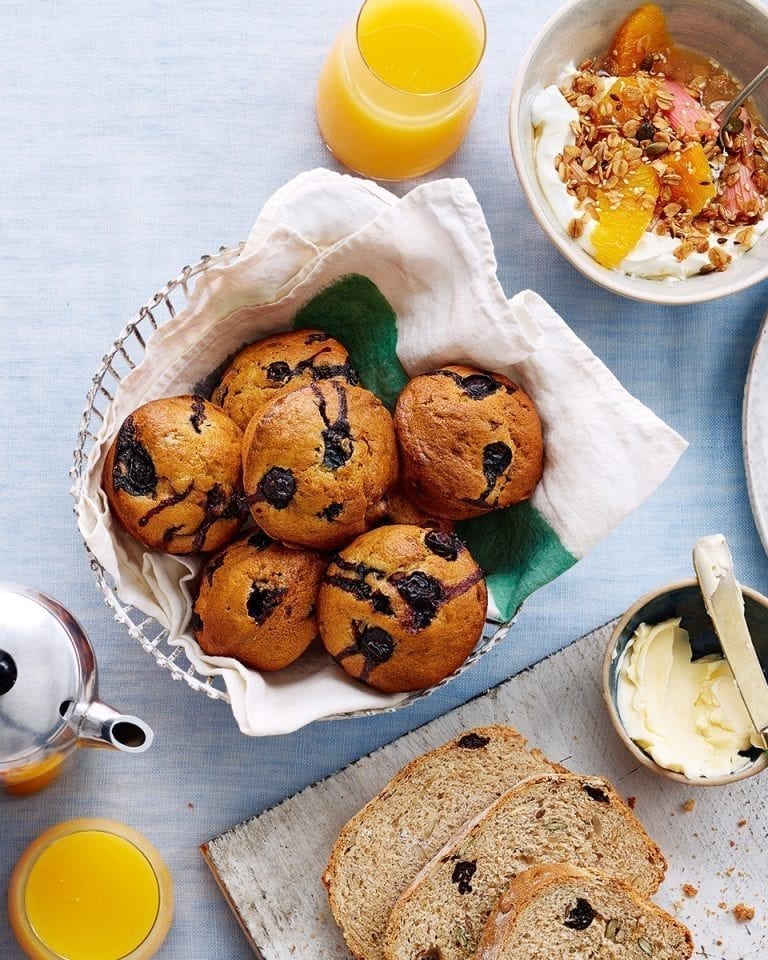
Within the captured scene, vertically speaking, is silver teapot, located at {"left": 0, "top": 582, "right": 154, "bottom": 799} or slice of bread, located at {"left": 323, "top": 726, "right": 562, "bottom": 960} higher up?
silver teapot, located at {"left": 0, "top": 582, "right": 154, "bottom": 799}

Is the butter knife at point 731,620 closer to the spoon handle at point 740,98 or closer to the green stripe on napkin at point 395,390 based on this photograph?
the green stripe on napkin at point 395,390

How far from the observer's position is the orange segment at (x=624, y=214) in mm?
1459

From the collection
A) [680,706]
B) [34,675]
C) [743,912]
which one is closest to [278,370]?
[34,675]

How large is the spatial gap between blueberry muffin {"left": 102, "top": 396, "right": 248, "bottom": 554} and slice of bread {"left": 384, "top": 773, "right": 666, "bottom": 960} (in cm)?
57

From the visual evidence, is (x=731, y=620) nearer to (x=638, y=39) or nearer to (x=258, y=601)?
(x=258, y=601)

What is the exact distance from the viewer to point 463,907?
4.82 feet

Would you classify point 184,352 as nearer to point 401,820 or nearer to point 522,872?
point 401,820

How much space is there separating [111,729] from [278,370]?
0.47m

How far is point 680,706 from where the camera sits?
4.95ft

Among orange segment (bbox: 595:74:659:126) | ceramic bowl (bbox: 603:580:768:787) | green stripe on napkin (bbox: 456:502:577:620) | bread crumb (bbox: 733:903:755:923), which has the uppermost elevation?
orange segment (bbox: 595:74:659:126)

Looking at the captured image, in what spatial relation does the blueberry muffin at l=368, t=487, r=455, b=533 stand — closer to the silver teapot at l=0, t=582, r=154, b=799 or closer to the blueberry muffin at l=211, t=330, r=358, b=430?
the blueberry muffin at l=211, t=330, r=358, b=430

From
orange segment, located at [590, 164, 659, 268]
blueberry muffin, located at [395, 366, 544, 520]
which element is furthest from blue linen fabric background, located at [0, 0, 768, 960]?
blueberry muffin, located at [395, 366, 544, 520]

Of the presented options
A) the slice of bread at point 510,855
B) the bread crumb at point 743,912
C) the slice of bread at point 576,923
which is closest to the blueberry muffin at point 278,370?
the slice of bread at point 510,855

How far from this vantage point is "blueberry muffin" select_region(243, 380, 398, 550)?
1190 millimetres
